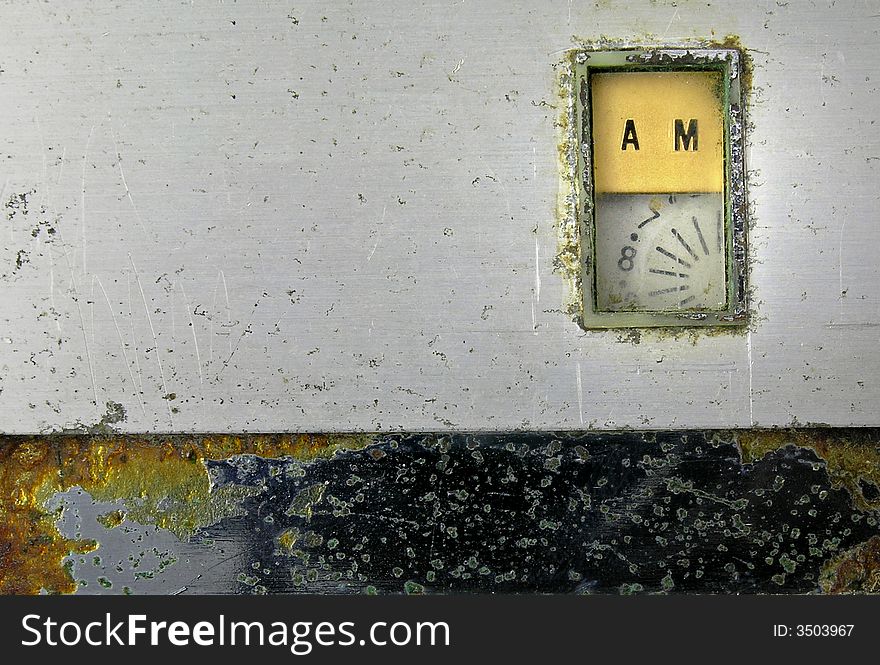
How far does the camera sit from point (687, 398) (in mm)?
990

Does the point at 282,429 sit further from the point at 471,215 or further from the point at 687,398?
the point at 687,398

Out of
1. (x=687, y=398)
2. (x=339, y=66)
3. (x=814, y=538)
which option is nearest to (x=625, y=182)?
(x=687, y=398)

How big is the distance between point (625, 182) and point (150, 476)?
2.33 ft

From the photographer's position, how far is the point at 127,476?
104 centimetres

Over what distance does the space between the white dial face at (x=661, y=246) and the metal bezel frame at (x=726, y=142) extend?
0.08ft

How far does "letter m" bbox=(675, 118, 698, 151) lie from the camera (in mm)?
995

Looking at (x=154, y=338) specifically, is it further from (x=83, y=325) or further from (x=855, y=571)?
(x=855, y=571)

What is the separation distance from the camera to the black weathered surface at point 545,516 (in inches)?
39.9

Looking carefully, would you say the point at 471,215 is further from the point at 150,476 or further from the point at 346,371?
the point at 150,476

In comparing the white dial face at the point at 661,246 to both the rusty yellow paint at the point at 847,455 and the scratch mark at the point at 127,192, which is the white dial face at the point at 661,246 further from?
the scratch mark at the point at 127,192

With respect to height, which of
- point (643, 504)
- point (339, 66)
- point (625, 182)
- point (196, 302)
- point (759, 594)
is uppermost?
point (339, 66)

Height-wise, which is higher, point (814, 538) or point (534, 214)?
point (534, 214)

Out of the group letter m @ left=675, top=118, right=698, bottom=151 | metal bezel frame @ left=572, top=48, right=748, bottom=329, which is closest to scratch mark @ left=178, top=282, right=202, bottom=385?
metal bezel frame @ left=572, top=48, right=748, bottom=329

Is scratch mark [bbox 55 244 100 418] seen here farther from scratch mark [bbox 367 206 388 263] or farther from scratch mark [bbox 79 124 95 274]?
scratch mark [bbox 367 206 388 263]
